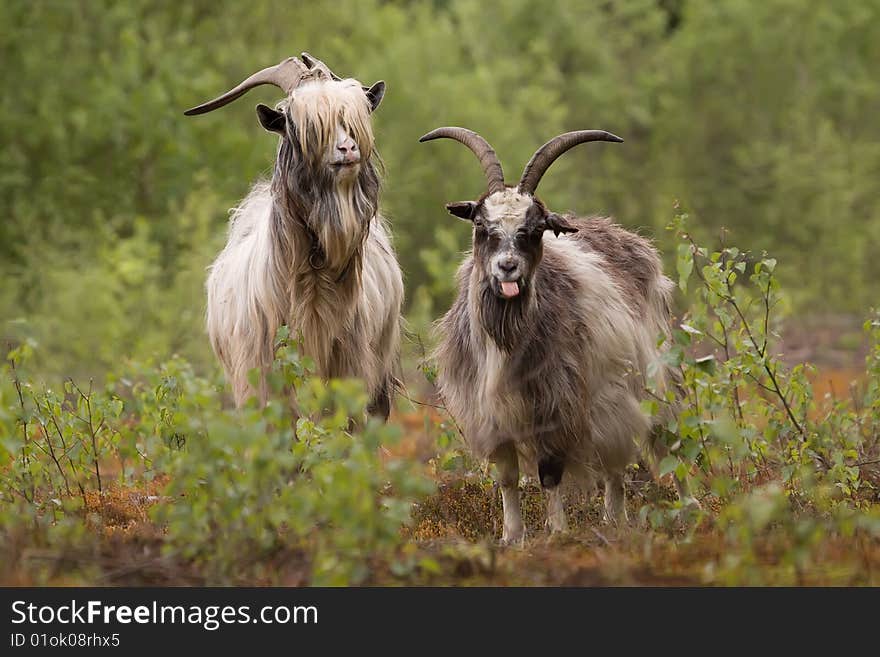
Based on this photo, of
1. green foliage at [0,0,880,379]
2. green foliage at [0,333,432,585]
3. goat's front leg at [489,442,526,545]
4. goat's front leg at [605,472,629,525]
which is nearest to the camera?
green foliage at [0,333,432,585]

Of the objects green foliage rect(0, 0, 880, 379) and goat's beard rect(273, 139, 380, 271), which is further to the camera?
green foliage rect(0, 0, 880, 379)

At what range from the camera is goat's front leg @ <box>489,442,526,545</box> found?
8500mm

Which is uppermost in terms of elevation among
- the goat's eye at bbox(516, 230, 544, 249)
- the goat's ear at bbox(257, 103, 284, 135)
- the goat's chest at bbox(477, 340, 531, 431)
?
the goat's ear at bbox(257, 103, 284, 135)

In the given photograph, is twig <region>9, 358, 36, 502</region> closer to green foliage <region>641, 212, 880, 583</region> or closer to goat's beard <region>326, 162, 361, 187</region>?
goat's beard <region>326, 162, 361, 187</region>

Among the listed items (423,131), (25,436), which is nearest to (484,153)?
(25,436)

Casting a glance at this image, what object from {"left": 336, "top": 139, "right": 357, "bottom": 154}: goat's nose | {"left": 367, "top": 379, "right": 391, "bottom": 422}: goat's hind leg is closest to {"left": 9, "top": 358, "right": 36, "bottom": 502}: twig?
{"left": 367, "top": 379, "right": 391, "bottom": 422}: goat's hind leg

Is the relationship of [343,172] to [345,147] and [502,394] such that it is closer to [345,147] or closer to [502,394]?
[345,147]

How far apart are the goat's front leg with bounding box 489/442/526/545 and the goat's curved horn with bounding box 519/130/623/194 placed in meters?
1.68

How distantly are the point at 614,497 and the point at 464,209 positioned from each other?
2.31 metres

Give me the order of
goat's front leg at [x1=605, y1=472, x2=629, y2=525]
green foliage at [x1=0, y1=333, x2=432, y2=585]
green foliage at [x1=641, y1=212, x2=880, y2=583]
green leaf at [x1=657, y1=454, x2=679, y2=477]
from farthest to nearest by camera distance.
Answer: goat's front leg at [x1=605, y1=472, x2=629, y2=525] < green leaf at [x1=657, y1=454, x2=679, y2=477] < green foliage at [x1=641, y1=212, x2=880, y2=583] < green foliage at [x1=0, y1=333, x2=432, y2=585]

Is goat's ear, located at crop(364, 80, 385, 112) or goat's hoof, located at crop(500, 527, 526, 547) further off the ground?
goat's ear, located at crop(364, 80, 385, 112)

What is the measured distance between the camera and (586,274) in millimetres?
8695
